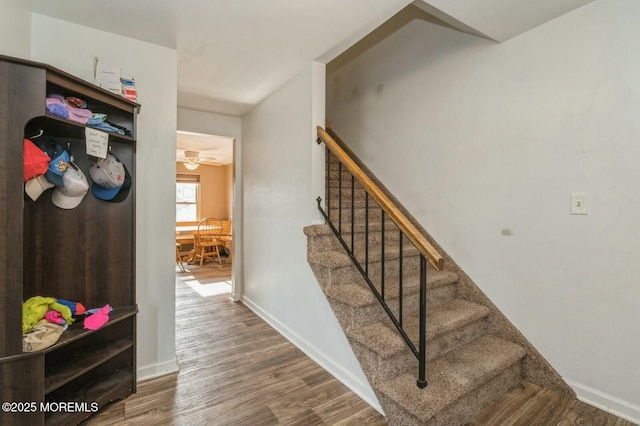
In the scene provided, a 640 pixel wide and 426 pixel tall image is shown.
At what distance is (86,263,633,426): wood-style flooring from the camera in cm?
163

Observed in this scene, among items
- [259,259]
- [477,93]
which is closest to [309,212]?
[259,259]

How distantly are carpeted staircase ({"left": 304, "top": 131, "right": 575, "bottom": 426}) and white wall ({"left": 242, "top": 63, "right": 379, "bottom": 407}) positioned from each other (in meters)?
0.21

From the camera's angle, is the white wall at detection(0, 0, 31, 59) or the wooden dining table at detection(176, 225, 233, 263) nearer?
the white wall at detection(0, 0, 31, 59)

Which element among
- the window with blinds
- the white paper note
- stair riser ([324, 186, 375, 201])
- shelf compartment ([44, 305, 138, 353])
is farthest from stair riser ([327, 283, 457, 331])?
the window with blinds

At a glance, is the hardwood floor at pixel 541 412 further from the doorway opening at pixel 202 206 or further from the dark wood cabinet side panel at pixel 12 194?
the doorway opening at pixel 202 206

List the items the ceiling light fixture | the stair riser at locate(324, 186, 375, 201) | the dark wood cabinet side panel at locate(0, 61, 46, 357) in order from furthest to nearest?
1. the ceiling light fixture
2. the stair riser at locate(324, 186, 375, 201)
3. the dark wood cabinet side panel at locate(0, 61, 46, 357)

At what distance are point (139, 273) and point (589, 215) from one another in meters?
2.87

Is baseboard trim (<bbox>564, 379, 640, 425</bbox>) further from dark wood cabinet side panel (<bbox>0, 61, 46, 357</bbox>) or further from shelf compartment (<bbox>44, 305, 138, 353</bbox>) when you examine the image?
dark wood cabinet side panel (<bbox>0, 61, 46, 357</bbox>)

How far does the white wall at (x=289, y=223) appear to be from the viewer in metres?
2.19

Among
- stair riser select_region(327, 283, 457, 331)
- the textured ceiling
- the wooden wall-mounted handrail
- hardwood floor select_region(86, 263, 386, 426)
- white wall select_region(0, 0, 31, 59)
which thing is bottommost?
hardwood floor select_region(86, 263, 386, 426)

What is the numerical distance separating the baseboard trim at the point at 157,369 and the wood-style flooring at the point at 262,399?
0.05m

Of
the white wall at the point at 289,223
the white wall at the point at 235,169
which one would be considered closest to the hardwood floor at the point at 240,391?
the white wall at the point at 289,223

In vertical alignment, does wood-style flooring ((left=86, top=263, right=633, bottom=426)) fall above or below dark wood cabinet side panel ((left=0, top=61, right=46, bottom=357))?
below

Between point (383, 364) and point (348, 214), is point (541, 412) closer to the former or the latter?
point (383, 364)
